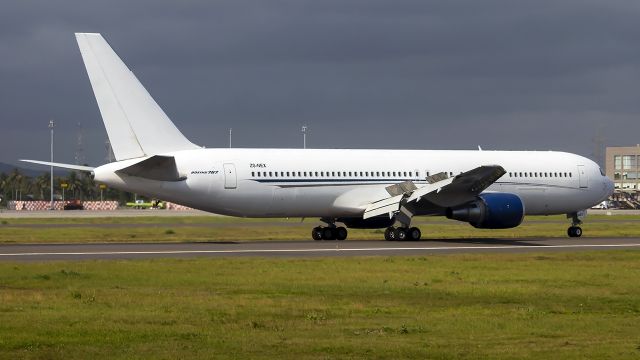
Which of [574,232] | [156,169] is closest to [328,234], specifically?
[156,169]

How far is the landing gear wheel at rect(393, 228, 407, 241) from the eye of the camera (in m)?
44.3

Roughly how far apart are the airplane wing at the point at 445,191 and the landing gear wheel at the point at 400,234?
856 mm

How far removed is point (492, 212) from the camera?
142 feet

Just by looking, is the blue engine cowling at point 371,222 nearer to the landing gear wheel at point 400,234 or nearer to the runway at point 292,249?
the landing gear wheel at point 400,234

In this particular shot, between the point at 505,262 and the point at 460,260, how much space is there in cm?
147

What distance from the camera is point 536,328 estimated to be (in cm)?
1780

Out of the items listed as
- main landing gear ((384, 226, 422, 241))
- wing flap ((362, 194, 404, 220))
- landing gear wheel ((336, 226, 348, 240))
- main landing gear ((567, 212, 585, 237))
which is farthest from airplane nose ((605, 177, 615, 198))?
landing gear wheel ((336, 226, 348, 240))

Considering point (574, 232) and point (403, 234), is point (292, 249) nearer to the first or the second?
point (403, 234)

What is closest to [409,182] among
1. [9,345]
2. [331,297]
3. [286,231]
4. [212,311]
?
[286,231]

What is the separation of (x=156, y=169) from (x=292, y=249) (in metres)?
6.71

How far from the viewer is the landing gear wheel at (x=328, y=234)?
4662cm

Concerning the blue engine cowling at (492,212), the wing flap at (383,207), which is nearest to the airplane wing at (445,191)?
the wing flap at (383,207)

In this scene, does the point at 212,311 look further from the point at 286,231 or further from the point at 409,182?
the point at 286,231

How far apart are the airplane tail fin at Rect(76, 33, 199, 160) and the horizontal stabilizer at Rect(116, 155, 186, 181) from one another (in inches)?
51.1
